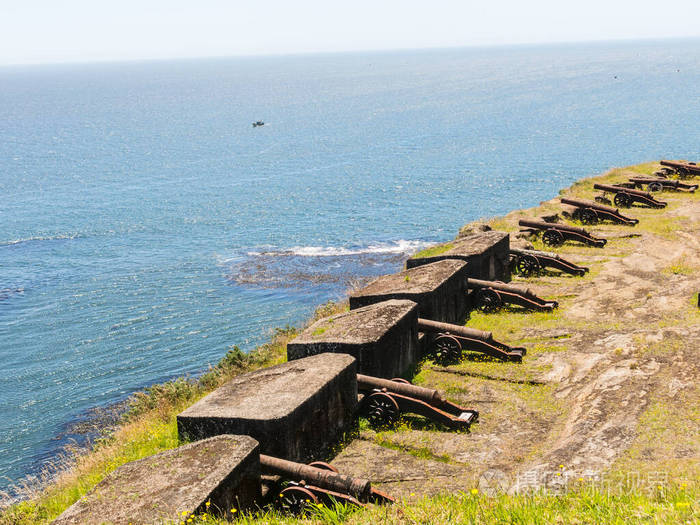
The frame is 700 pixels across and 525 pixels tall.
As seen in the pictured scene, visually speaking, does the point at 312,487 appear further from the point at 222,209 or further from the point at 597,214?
the point at 222,209

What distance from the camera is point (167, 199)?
54.1 meters

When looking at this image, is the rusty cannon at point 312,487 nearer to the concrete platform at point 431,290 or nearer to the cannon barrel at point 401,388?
the cannon barrel at point 401,388

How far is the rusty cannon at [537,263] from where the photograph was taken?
1820 centimetres

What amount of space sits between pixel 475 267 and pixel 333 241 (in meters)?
23.8

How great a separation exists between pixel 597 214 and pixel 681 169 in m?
9.91

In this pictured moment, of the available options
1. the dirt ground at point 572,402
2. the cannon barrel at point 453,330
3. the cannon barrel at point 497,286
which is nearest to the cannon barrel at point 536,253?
the dirt ground at point 572,402

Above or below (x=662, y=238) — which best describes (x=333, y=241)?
below

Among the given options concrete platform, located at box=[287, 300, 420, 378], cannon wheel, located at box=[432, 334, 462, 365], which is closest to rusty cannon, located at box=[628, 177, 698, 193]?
cannon wheel, located at box=[432, 334, 462, 365]

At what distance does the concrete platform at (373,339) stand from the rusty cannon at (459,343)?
0.37 meters

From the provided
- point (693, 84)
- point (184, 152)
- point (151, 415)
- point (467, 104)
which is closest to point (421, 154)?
point (184, 152)

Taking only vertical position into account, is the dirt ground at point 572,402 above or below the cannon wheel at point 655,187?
below

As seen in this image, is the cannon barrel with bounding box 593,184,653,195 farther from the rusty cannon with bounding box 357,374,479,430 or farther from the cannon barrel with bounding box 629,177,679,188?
the rusty cannon with bounding box 357,374,479,430

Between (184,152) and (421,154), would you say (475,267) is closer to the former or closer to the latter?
(421,154)

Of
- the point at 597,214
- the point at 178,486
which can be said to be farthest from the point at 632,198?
the point at 178,486
